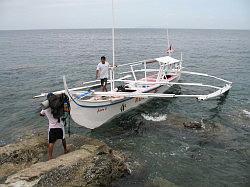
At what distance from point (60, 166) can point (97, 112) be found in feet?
17.3

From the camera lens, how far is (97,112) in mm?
13281

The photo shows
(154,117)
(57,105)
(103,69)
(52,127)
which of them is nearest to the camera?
(57,105)

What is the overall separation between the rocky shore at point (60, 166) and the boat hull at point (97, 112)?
1604 millimetres

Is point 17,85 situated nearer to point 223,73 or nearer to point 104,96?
point 104,96

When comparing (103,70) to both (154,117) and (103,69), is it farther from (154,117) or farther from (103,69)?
(154,117)

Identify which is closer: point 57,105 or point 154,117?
point 57,105

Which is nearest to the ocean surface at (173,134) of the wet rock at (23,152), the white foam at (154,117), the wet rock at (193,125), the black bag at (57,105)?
the white foam at (154,117)

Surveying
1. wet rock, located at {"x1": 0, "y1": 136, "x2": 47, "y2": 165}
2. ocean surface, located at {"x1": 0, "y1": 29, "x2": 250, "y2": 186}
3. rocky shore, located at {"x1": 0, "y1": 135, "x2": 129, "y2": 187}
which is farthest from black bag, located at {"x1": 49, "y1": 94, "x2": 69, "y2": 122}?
ocean surface, located at {"x1": 0, "y1": 29, "x2": 250, "y2": 186}

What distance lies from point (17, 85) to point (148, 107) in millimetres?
13388

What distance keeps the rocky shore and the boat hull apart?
63.1 inches

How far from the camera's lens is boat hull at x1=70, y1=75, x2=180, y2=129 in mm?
12137

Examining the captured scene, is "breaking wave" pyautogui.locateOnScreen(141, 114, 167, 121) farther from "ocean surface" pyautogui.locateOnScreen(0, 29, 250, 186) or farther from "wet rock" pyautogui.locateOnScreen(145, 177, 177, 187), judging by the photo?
"wet rock" pyautogui.locateOnScreen(145, 177, 177, 187)

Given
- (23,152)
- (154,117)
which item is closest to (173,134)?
(154,117)

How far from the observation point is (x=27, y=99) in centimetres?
2027
